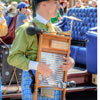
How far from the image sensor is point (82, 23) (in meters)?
7.04

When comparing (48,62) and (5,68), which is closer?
(48,62)

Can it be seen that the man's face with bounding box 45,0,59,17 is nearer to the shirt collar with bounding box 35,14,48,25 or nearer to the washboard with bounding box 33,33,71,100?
the shirt collar with bounding box 35,14,48,25

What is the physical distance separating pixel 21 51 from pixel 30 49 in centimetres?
9

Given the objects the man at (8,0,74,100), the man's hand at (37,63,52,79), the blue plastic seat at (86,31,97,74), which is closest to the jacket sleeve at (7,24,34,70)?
the man at (8,0,74,100)

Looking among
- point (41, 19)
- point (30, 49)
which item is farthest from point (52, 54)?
point (41, 19)

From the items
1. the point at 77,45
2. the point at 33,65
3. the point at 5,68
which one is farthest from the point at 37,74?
the point at 77,45

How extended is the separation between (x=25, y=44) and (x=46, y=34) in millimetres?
195

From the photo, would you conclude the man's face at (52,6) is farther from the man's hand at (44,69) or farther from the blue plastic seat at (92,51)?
the blue plastic seat at (92,51)

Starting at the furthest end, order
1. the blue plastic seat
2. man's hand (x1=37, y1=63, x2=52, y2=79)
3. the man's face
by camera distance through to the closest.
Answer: the blue plastic seat, the man's face, man's hand (x1=37, y1=63, x2=52, y2=79)

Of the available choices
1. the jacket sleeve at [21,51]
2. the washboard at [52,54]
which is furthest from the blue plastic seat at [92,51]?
the jacket sleeve at [21,51]

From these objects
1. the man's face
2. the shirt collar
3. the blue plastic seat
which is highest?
the man's face

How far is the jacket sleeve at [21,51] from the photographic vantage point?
1979 millimetres

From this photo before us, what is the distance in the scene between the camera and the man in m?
1.98

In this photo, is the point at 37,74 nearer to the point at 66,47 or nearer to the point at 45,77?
the point at 45,77
